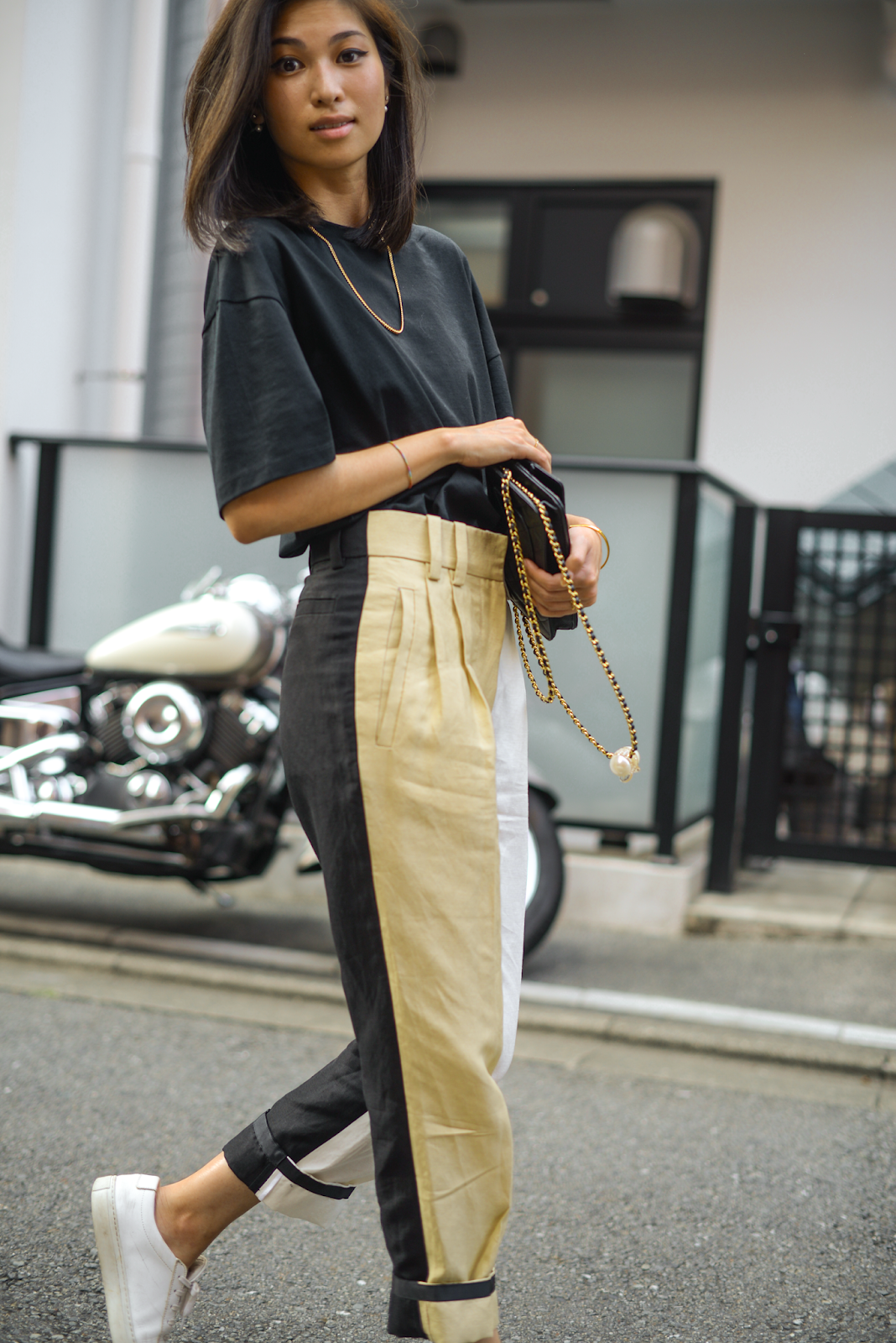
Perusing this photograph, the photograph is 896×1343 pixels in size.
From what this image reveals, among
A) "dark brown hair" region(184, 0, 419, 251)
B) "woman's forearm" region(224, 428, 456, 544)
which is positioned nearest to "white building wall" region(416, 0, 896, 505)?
"dark brown hair" region(184, 0, 419, 251)

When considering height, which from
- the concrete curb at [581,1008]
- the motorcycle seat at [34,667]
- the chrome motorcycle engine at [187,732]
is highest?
the motorcycle seat at [34,667]

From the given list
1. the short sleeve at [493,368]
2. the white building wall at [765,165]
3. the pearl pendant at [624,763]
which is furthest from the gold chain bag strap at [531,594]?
the white building wall at [765,165]

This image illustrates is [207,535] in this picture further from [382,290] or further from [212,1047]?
[382,290]

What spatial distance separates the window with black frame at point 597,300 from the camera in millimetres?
8133

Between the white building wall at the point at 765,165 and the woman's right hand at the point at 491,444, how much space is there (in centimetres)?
647

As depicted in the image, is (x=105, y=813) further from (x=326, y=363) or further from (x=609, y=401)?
(x=609, y=401)

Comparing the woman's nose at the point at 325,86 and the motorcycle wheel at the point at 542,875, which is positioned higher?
the woman's nose at the point at 325,86

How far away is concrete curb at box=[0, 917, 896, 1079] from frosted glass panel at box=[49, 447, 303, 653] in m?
1.59

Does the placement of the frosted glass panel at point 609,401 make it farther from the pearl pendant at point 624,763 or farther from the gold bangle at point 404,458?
the gold bangle at point 404,458

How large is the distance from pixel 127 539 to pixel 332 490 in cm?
427

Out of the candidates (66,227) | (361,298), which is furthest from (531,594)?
(66,227)

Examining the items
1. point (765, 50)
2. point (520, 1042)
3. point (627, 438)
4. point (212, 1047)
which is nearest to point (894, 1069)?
point (520, 1042)

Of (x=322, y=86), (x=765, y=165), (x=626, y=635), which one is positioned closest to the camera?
(x=322, y=86)

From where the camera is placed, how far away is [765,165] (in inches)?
313
